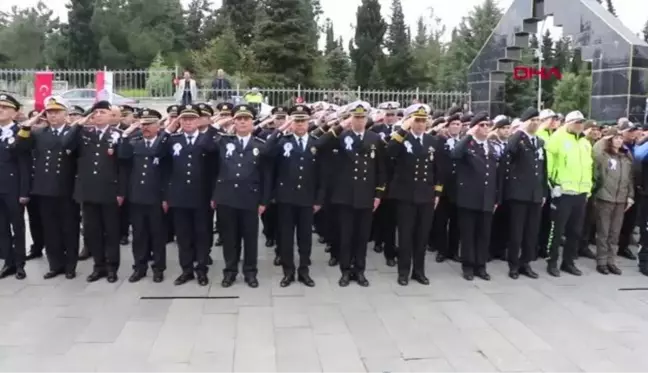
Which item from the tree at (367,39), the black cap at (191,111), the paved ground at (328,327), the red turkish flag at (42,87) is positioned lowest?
the paved ground at (328,327)

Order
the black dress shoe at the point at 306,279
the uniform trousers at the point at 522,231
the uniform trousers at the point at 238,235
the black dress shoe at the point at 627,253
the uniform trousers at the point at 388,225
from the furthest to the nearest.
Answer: the black dress shoe at the point at 627,253 < the uniform trousers at the point at 388,225 < the uniform trousers at the point at 522,231 < the black dress shoe at the point at 306,279 < the uniform trousers at the point at 238,235

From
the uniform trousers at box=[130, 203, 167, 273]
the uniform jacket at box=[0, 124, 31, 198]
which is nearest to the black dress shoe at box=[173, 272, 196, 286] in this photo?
the uniform trousers at box=[130, 203, 167, 273]

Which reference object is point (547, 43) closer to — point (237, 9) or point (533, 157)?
point (237, 9)

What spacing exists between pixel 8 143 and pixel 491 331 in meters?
4.92

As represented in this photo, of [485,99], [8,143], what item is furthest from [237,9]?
[8,143]

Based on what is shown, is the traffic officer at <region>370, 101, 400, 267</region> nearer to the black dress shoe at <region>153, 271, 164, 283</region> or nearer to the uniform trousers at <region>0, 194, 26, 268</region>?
the black dress shoe at <region>153, 271, 164, 283</region>

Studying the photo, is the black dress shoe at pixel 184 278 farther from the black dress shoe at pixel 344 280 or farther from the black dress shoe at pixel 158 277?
the black dress shoe at pixel 344 280

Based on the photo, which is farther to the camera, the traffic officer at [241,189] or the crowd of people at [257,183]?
the crowd of people at [257,183]

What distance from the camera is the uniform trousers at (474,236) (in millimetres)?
6984

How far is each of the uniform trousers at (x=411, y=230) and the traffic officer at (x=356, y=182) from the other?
31 cm

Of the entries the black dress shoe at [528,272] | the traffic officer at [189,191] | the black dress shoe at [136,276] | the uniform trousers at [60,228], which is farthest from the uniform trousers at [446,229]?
the uniform trousers at [60,228]

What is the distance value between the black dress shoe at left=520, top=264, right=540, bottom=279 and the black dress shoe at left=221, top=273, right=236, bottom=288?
122 inches

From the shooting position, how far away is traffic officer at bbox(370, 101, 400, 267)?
7.45 metres

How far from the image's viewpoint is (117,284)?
659cm
